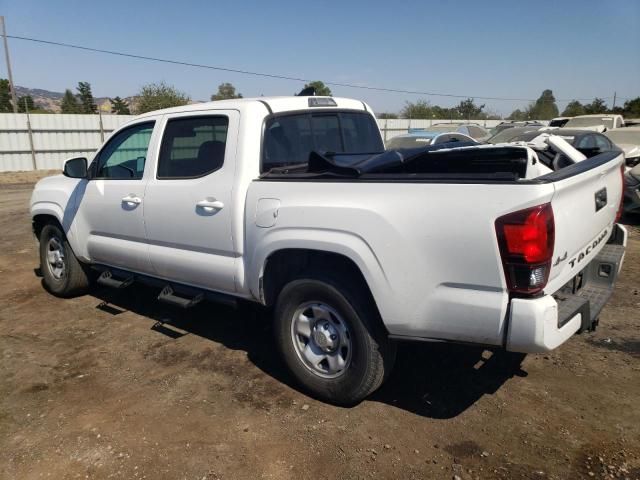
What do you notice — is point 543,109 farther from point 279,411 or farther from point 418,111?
point 279,411

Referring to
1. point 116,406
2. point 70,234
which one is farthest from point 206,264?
point 70,234

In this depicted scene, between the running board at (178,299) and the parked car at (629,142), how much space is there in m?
10.1

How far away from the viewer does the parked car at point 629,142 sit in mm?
10836

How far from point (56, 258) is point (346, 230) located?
13.5ft

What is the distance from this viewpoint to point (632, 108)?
4516 centimetres

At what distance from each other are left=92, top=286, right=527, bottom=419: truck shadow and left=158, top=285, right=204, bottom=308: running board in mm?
508

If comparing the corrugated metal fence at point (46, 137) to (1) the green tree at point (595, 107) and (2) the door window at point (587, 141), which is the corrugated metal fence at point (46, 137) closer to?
(2) the door window at point (587, 141)

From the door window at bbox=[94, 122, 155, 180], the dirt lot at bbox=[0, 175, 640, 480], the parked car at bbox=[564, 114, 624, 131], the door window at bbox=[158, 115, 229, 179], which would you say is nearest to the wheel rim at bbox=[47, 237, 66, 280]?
the dirt lot at bbox=[0, 175, 640, 480]

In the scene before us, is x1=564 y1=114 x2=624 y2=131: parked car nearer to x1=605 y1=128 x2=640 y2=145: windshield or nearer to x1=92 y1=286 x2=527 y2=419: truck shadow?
x1=605 y1=128 x2=640 y2=145: windshield

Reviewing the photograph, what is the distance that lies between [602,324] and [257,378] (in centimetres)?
310

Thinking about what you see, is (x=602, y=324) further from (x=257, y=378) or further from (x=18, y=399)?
(x=18, y=399)

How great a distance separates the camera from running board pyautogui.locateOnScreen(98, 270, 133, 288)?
4.82m

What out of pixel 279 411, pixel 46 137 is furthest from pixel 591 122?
pixel 46 137

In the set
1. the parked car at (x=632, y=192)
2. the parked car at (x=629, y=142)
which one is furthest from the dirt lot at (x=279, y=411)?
the parked car at (x=629, y=142)
